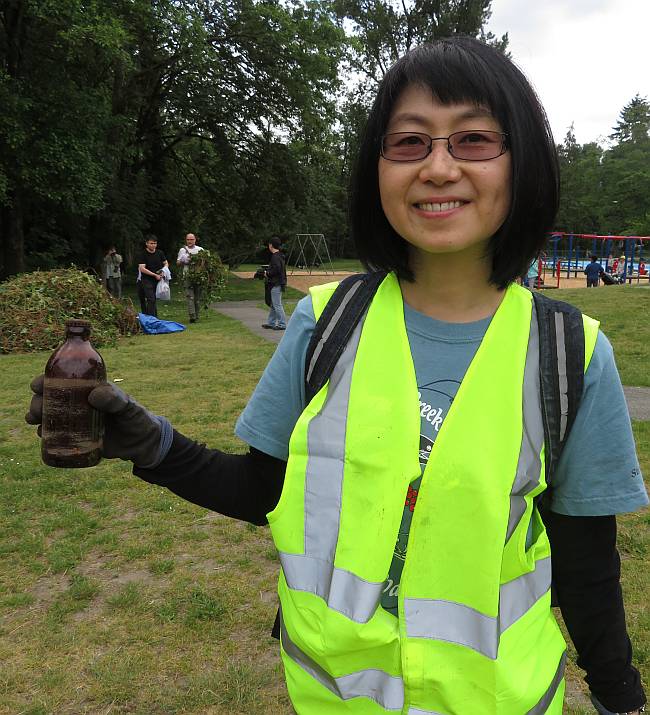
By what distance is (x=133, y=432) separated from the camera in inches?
58.4

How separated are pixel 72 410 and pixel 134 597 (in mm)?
2206

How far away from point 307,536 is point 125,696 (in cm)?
204

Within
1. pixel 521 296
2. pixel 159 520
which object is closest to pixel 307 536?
pixel 521 296

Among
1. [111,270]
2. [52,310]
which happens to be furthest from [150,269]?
[111,270]

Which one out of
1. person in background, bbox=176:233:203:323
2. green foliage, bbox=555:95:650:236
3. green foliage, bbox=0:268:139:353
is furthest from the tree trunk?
green foliage, bbox=555:95:650:236

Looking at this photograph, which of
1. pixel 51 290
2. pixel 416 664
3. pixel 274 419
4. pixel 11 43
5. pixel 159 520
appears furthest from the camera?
pixel 11 43

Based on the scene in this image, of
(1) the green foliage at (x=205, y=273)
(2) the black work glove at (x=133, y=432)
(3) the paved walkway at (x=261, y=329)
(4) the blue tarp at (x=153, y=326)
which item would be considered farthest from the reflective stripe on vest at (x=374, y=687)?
(1) the green foliage at (x=205, y=273)

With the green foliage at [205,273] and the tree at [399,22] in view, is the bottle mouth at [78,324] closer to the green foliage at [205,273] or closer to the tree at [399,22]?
the green foliage at [205,273]

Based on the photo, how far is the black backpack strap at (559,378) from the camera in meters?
1.21

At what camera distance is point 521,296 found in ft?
4.49

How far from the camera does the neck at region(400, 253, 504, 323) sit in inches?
55.1

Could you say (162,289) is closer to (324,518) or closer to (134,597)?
(134,597)

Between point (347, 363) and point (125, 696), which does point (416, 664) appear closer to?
point (347, 363)

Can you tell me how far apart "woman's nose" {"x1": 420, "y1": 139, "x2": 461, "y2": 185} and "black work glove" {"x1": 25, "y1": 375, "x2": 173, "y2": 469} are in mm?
797
